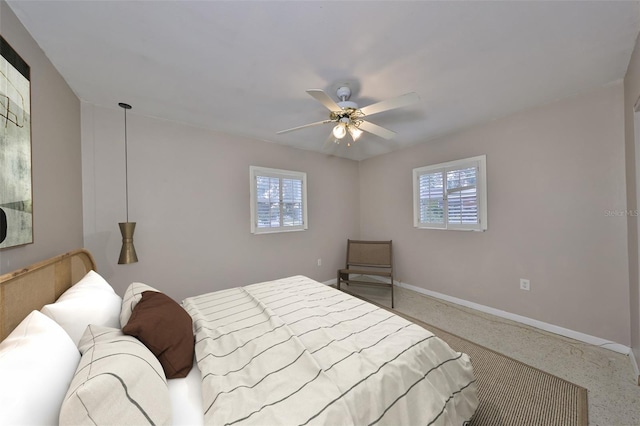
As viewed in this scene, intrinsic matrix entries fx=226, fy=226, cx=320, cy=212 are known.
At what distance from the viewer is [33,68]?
55.3 inches

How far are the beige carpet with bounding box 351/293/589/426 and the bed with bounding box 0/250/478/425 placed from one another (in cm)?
38

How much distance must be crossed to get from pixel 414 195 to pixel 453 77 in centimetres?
194

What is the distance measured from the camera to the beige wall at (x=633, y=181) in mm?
1658

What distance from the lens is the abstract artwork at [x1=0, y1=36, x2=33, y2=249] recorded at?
1090 mm

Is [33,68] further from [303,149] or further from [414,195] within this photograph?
[414,195]

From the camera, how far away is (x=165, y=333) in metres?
1.11

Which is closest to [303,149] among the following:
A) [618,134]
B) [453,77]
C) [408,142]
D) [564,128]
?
[408,142]

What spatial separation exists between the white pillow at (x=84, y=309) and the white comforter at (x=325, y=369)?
17.6 inches

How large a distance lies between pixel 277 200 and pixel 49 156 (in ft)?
7.44

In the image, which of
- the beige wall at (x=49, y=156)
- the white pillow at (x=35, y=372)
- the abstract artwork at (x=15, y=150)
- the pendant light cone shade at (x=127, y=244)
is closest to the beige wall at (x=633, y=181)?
the white pillow at (x=35, y=372)

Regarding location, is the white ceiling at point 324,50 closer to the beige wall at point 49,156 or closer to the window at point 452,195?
the beige wall at point 49,156

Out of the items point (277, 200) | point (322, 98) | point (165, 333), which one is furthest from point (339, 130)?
point (165, 333)

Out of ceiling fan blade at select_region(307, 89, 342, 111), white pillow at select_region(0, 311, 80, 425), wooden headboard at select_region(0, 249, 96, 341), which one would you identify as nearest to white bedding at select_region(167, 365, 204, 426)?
white pillow at select_region(0, 311, 80, 425)

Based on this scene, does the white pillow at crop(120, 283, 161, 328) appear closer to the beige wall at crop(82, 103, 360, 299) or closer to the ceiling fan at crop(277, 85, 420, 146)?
the beige wall at crop(82, 103, 360, 299)
